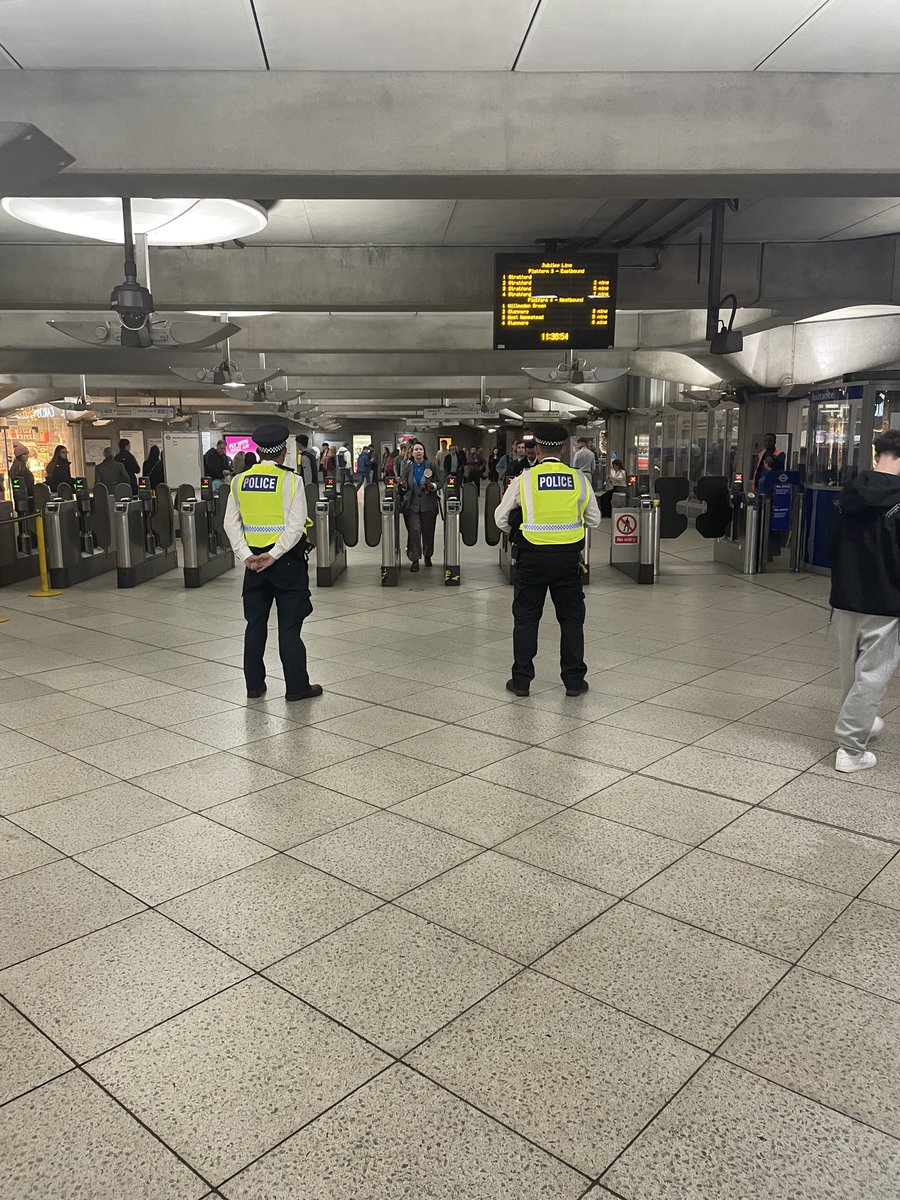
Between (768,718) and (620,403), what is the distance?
18.4m

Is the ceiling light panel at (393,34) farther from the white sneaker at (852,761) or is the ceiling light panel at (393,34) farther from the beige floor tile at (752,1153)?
the beige floor tile at (752,1153)

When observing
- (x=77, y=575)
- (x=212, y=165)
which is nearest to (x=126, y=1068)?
(x=212, y=165)

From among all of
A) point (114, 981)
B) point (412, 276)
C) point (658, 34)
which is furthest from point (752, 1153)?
point (412, 276)

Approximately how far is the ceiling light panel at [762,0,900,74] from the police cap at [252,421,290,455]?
3254 millimetres

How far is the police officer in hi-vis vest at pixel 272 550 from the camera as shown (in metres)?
5.14

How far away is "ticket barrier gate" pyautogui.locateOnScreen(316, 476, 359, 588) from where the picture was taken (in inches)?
382

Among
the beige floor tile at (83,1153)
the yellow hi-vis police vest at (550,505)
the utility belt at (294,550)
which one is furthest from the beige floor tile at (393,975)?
the yellow hi-vis police vest at (550,505)

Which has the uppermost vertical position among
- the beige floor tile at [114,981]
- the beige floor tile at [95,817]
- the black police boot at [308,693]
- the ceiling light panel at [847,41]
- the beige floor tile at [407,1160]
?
the ceiling light panel at [847,41]

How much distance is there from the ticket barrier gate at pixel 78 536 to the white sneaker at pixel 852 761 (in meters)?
8.34

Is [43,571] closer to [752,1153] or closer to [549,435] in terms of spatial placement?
[549,435]

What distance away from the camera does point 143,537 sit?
1044 cm

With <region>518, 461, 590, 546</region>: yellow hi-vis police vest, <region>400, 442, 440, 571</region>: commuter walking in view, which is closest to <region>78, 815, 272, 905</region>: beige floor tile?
<region>518, 461, 590, 546</region>: yellow hi-vis police vest

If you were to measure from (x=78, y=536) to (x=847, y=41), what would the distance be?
9.00 meters

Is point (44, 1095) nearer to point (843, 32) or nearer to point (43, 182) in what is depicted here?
point (43, 182)
